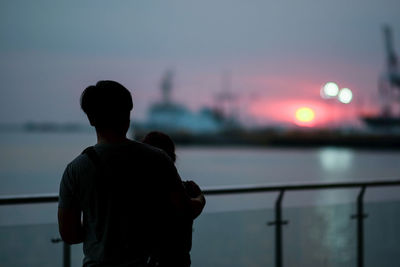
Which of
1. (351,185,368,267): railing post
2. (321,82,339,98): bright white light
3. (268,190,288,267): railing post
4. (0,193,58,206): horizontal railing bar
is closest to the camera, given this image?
(0,193,58,206): horizontal railing bar

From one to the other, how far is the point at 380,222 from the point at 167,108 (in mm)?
149383

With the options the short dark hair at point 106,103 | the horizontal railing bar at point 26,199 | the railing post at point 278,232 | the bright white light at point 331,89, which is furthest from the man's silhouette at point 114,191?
the bright white light at point 331,89

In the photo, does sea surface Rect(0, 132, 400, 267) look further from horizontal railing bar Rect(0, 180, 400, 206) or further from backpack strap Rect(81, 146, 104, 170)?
backpack strap Rect(81, 146, 104, 170)

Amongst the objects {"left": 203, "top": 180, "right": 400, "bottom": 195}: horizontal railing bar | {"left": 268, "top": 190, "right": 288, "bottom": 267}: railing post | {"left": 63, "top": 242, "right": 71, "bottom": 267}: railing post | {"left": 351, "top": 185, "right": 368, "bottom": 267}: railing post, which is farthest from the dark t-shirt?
{"left": 351, "top": 185, "right": 368, "bottom": 267}: railing post

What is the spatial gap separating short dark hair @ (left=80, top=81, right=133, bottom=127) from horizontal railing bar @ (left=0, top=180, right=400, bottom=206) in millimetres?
1230

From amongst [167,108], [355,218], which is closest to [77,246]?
[355,218]

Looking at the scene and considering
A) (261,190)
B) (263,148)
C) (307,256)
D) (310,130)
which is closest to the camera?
(261,190)

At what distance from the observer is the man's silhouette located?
1.68 m

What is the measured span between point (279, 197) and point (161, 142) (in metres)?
1.70

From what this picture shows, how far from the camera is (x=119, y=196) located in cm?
170

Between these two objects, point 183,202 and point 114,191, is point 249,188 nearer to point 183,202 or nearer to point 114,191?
point 183,202

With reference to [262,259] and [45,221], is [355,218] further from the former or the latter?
[45,221]

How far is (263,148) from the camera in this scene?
107 m

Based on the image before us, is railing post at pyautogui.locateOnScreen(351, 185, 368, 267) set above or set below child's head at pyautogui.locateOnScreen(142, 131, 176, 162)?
below
